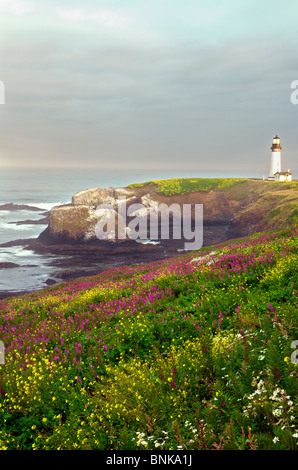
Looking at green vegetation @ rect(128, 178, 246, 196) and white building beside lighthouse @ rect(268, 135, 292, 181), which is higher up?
white building beside lighthouse @ rect(268, 135, 292, 181)

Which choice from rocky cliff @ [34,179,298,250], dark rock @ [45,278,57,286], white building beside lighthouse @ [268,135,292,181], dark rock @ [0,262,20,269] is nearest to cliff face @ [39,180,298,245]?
rocky cliff @ [34,179,298,250]

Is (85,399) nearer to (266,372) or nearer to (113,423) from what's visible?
(113,423)

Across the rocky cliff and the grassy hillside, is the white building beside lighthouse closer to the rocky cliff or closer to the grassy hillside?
A: the rocky cliff

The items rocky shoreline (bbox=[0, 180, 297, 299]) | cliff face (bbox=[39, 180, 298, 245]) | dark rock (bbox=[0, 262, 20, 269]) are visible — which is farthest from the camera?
cliff face (bbox=[39, 180, 298, 245])

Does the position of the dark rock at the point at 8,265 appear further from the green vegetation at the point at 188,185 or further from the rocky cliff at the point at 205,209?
the green vegetation at the point at 188,185

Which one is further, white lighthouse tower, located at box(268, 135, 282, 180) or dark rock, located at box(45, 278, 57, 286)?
white lighthouse tower, located at box(268, 135, 282, 180)

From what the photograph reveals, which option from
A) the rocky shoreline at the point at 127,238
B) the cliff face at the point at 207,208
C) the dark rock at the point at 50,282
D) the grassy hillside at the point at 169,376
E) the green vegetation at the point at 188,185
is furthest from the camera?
the green vegetation at the point at 188,185

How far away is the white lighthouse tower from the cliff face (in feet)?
55.6

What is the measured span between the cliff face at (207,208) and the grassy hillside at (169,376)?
34.0 m

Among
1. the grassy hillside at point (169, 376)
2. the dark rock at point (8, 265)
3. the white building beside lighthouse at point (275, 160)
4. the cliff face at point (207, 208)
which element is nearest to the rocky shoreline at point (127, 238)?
the cliff face at point (207, 208)

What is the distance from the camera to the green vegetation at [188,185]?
258 ft

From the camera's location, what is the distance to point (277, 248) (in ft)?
38.7

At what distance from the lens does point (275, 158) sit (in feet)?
305

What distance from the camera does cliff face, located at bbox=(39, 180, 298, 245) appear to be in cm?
5508
